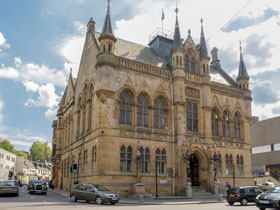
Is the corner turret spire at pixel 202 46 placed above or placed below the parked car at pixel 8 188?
above

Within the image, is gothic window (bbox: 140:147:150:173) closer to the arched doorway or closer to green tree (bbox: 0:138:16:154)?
the arched doorway

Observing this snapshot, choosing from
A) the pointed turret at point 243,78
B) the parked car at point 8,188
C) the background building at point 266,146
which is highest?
the pointed turret at point 243,78

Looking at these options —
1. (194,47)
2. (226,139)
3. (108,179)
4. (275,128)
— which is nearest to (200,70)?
(194,47)

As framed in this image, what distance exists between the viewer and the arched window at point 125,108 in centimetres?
3009

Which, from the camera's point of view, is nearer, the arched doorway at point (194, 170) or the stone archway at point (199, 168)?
the stone archway at point (199, 168)

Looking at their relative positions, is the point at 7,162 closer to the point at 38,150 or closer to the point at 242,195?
the point at 38,150

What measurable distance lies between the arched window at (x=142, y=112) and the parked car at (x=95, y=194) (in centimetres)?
1021

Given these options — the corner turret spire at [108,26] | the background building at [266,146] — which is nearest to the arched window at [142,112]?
the corner turret spire at [108,26]

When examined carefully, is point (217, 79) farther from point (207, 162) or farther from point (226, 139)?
point (207, 162)

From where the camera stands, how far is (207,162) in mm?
33281

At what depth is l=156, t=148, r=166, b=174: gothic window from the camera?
30781mm

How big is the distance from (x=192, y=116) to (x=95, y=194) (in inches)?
661

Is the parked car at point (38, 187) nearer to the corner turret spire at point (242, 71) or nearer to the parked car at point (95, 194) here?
the parked car at point (95, 194)

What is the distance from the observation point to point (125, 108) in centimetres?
3047
